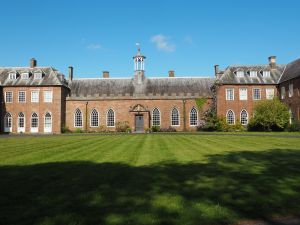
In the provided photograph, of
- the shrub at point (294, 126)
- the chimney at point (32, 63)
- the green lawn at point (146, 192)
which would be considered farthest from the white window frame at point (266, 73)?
the green lawn at point (146, 192)

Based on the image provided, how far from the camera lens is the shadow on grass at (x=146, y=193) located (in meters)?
5.15

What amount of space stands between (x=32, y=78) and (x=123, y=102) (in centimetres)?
1381

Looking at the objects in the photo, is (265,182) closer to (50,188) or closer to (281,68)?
(50,188)

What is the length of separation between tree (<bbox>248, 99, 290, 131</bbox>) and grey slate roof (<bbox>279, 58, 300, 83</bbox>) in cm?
410

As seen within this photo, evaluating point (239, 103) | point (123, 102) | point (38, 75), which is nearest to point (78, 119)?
point (123, 102)

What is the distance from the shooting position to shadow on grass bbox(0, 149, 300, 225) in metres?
5.15

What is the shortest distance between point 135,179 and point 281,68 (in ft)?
143

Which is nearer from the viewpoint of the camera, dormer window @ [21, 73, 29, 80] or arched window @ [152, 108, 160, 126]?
arched window @ [152, 108, 160, 126]

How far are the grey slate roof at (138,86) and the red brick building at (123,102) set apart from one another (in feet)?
1.56

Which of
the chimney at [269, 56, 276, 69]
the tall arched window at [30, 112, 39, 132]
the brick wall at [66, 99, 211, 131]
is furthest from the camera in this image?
the chimney at [269, 56, 276, 69]

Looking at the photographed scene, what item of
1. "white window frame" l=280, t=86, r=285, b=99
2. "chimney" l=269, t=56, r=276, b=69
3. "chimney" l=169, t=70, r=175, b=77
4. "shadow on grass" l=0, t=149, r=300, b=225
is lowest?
"shadow on grass" l=0, t=149, r=300, b=225

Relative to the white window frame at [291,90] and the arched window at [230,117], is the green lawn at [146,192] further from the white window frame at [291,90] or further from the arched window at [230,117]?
the arched window at [230,117]

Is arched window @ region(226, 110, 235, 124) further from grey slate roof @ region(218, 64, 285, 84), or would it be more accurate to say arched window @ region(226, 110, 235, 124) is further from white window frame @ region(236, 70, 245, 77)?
white window frame @ region(236, 70, 245, 77)

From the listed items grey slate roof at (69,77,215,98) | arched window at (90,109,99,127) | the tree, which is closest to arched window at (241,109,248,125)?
the tree
